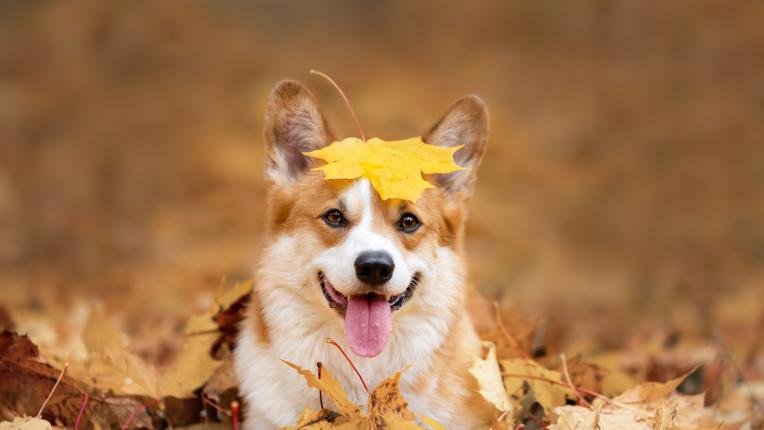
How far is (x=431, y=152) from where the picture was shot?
2904 millimetres

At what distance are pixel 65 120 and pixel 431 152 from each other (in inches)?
210

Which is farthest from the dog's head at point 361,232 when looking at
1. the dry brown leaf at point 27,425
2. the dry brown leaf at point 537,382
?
the dry brown leaf at point 27,425

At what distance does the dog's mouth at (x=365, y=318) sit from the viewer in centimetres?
275

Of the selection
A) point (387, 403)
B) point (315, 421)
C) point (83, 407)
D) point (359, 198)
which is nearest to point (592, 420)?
point (387, 403)

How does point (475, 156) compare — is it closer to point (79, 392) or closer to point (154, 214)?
point (79, 392)

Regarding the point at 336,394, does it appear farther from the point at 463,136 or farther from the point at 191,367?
the point at 463,136

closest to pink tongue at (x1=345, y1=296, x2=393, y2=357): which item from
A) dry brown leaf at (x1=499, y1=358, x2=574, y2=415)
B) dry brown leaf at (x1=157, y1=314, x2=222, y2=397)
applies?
dry brown leaf at (x1=499, y1=358, x2=574, y2=415)

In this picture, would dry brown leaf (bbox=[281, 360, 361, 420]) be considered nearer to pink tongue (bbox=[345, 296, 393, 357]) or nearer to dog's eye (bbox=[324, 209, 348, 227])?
pink tongue (bbox=[345, 296, 393, 357])

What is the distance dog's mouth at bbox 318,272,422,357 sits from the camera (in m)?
2.75

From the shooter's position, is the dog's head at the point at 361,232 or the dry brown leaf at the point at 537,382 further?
the dry brown leaf at the point at 537,382

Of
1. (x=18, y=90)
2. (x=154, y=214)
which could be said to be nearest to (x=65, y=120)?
(x=18, y=90)

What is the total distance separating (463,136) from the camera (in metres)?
3.28

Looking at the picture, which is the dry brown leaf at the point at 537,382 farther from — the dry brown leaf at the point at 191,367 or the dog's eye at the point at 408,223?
the dry brown leaf at the point at 191,367

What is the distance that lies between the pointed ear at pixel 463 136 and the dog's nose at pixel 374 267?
0.71 m
